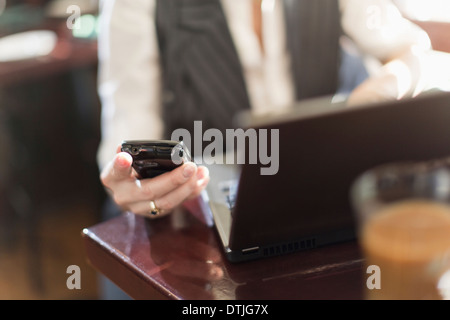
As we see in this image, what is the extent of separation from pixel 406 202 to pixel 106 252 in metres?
0.47

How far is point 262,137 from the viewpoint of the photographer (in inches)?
24.2

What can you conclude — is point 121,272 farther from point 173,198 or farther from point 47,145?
point 47,145

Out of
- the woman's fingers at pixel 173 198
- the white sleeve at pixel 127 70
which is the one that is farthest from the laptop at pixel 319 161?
the white sleeve at pixel 127 70

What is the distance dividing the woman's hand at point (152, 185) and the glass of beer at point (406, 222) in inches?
13.1

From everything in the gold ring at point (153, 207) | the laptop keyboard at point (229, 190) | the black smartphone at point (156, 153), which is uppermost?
the black smartphone at point (156, 153)

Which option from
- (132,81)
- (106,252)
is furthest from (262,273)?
(132,81)

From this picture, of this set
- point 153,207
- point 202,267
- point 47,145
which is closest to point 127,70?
point 153,207

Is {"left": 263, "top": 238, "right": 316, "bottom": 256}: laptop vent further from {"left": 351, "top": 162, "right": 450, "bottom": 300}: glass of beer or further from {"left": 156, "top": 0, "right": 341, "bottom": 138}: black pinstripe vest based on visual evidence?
{"left": 156, "top": 0, "right": 341, "bottom": 138}: black pinstripe vest

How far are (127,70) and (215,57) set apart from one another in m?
0.26

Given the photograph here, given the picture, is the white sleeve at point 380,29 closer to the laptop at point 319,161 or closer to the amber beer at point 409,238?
the laptop at point 319,161

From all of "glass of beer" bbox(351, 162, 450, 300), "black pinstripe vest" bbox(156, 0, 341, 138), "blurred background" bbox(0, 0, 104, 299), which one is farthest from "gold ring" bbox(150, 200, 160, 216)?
"blurred background" bbox(0, 0, 104, 299)

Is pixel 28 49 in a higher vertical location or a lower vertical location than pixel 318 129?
higher

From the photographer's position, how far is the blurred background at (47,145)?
2336mm

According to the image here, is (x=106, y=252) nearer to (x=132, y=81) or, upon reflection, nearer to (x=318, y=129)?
(x=318, y=129)
